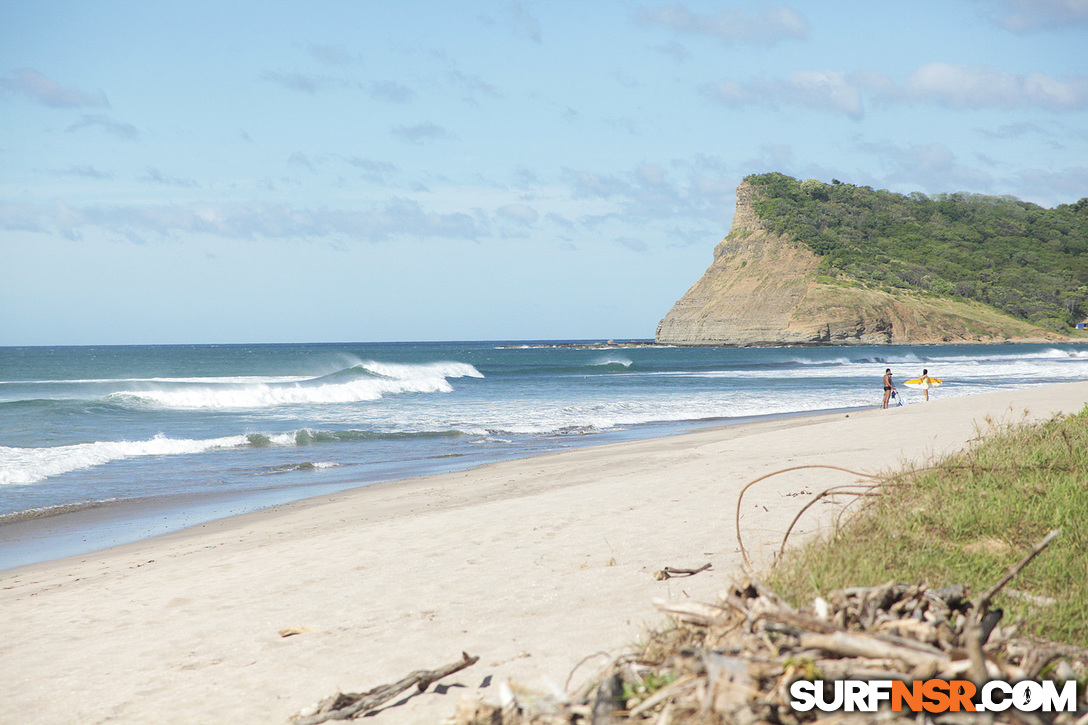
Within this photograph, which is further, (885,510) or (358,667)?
(885,510)

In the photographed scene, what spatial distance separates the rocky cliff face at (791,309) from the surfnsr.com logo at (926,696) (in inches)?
4112

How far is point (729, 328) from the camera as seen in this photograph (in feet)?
364

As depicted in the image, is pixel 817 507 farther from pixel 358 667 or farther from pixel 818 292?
pixel 818 292

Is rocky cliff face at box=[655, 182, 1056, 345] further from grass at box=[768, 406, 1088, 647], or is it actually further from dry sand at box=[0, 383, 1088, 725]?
grass at box=[768, 406, 1088, 647]

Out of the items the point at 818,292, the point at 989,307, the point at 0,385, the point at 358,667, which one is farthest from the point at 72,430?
the point at 989,307

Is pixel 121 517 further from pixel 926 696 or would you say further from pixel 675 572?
pixel 926 696

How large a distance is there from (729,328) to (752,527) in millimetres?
108068

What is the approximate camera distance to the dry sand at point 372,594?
13.4 feet

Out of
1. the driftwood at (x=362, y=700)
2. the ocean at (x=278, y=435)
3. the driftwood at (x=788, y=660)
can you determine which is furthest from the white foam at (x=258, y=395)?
the driftwood at (x=788, y=660)

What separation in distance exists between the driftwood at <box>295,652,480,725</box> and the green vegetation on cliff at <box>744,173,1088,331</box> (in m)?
113

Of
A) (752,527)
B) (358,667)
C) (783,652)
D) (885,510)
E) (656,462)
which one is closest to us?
(783,652)

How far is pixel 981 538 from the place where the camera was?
13.8 feet

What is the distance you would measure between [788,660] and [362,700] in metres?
2.03

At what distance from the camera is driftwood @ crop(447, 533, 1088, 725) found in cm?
231
